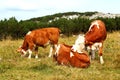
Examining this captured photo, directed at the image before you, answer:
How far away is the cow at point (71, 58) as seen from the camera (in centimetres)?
1510

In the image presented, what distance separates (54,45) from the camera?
727 inches

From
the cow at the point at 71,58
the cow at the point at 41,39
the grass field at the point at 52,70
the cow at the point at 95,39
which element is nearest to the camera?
the grass field at the point at 52,70

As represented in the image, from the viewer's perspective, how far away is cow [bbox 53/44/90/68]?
15.1m

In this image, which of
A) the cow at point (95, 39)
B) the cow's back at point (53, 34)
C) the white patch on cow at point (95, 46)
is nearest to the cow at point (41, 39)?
the cow's back at point (53, 34)

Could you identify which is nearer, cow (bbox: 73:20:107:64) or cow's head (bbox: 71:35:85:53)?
cow's head (bbox: 71:35:85:53)

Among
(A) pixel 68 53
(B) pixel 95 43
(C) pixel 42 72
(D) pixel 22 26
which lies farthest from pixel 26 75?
(D) pixel 22 26

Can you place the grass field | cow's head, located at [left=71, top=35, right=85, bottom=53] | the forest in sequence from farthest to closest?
the forest < cow's head, located at [left=71, top=35, right=85, bottom=53] < the grass field

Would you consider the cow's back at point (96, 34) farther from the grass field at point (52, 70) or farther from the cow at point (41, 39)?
the cow at point (41, 39)

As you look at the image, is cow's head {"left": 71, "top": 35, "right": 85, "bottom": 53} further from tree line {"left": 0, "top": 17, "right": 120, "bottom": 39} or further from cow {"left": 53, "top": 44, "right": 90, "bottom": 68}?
tree line {"left": 0, "top": 17, "right": 120, "bottom": 39}

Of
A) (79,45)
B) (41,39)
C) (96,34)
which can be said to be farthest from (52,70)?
(41,39)

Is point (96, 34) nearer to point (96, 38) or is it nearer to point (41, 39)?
point (96, 38)

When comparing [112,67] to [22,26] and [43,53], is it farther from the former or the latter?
[22,26]

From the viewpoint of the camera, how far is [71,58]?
15203mm

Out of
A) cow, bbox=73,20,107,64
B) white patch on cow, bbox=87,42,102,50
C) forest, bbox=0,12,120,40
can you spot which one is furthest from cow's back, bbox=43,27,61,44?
forest, bbox=0,12,120,40
